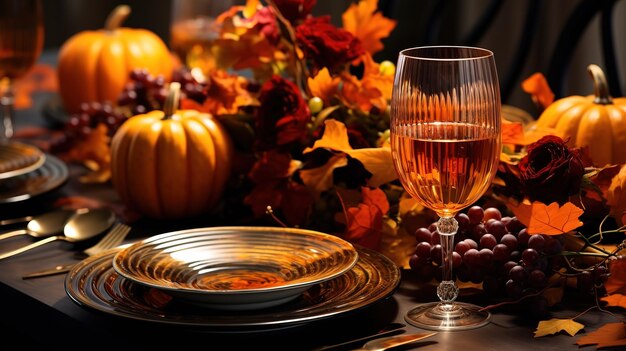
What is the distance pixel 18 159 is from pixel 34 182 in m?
0.08

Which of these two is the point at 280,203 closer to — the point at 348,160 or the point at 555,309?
the point at 348,160

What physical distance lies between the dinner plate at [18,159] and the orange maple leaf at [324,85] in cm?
49

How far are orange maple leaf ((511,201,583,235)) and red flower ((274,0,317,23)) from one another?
1.74ft

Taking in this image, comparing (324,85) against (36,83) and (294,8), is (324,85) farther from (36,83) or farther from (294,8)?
(36,83)

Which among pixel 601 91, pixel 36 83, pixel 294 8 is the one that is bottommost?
pixel 36 83

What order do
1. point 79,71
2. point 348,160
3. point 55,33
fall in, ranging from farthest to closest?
point 55,33
point 79,71
point 348,160

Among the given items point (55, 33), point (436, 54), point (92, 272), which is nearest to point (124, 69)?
point (92, 272)

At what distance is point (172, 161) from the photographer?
4.33ft

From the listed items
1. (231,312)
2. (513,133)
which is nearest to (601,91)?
(513,133)

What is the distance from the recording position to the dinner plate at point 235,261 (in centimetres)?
90

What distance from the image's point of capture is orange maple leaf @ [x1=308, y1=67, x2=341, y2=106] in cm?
124

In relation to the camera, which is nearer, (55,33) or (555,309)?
(555,309)

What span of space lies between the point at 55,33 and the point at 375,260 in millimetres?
4269

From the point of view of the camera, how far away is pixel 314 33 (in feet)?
4.02
